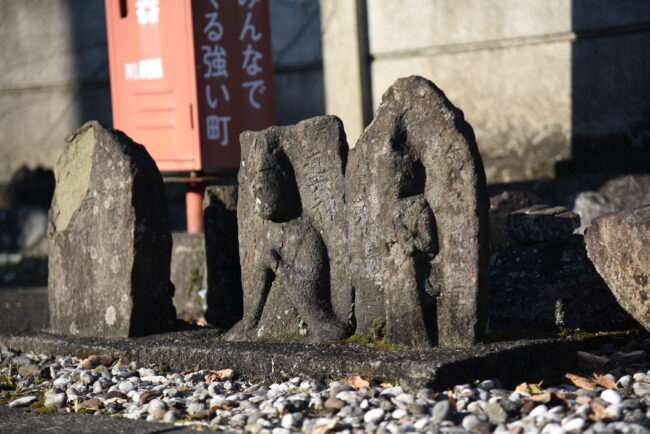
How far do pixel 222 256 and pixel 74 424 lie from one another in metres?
1.76

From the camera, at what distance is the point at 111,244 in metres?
5.06

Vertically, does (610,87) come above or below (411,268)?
above

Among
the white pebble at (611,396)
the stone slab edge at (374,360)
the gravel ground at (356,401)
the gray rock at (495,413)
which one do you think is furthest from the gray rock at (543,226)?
the gray rock at (495,413)

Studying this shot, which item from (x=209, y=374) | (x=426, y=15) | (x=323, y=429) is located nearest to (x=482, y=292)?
(x=323, y=429)

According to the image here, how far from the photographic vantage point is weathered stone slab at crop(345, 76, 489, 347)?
13.3 ft

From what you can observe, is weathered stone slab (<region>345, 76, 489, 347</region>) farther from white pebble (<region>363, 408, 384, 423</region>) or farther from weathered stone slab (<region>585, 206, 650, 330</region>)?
white pebble (<region>363, 408, 384, 423</region>)

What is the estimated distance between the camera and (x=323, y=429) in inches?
137

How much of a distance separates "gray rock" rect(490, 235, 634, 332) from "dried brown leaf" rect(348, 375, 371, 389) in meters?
1.01

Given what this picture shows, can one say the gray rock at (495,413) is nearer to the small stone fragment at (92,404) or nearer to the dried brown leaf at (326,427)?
the dried brown leaf at (326,427)

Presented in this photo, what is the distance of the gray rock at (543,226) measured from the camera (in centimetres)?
498

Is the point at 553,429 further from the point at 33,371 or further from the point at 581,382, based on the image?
the point at 33,371

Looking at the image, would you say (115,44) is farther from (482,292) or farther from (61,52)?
(482,292)

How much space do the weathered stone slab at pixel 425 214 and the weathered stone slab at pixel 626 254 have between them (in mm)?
503

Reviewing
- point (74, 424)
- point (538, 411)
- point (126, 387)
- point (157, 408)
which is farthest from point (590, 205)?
point (74, 424)
